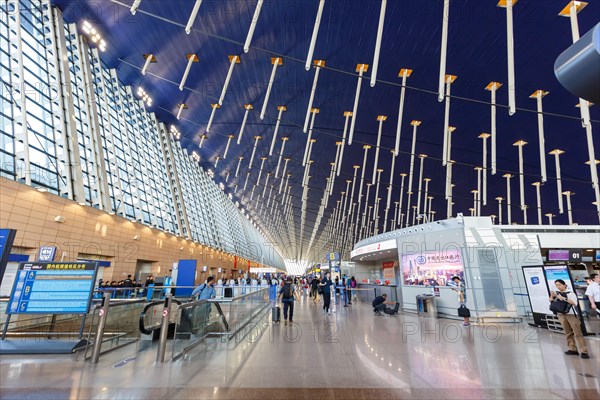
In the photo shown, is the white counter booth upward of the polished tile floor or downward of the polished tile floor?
upward

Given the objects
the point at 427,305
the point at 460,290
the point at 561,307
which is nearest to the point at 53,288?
the point at 561,307

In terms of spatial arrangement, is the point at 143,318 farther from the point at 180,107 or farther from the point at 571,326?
the point at 180,107

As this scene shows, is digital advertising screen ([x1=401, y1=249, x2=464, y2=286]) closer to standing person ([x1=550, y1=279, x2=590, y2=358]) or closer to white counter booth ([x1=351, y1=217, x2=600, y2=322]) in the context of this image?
white counter booth ([x1=351, y1=217, x2=600, y2=322])

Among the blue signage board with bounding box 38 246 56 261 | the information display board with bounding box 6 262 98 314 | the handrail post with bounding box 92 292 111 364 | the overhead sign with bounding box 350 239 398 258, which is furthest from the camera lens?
the overhead sign with bounding box 350 239 398 258

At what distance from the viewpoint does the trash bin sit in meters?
10.8

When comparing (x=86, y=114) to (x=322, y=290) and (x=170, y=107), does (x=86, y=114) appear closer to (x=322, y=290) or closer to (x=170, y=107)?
(x=170, y=107)

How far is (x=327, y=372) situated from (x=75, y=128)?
51.3 ft

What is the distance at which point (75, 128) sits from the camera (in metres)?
14.1

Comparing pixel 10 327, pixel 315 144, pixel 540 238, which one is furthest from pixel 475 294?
pixel 10 327

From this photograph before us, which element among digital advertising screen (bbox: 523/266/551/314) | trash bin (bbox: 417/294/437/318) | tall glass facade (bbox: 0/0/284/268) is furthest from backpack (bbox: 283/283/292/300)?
tall glass facade (bbox: 0/0/284/268)

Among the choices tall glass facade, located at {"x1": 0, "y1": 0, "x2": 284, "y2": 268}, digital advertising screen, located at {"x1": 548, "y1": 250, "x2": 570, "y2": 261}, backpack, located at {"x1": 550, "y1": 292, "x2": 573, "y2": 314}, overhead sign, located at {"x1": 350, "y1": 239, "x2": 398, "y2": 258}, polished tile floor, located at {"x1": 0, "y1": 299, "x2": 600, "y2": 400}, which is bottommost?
polished tile floor, located at {"x1": 0, "y1": 299, "x2": 600, "y2": 400}

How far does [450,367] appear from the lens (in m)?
4.66

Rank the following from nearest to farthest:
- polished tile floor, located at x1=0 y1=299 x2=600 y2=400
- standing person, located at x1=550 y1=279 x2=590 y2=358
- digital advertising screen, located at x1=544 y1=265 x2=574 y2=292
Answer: polished tile floor, located at x1=0 y1=299 x2=600 y2=400 < standing person, located at x1=550 y1=279 x2=590 y2=358 < digital advertising screen, located at x1=544 y1=265 x2=574 y2=292

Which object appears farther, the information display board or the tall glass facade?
the tall glass facade
